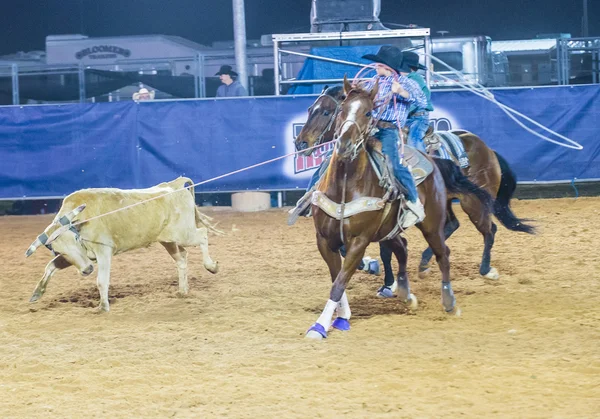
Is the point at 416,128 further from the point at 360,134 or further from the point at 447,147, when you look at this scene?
the point at 447,147

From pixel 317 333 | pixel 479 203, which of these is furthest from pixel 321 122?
Answer: pixel 479 203

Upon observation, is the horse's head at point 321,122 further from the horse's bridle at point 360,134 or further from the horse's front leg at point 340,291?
the horse's front leg at point 340,291

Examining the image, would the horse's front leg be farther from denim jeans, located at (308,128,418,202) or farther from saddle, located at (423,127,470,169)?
saddle, located at (423,127,470,169)

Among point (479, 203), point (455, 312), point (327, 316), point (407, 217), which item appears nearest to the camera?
point (327, 316)

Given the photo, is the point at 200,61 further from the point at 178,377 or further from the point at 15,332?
the point at 178,377

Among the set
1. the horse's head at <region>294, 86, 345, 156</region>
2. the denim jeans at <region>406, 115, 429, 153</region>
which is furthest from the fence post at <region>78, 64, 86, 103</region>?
the denim jeans at <region>406, 115, 429, 153</region>

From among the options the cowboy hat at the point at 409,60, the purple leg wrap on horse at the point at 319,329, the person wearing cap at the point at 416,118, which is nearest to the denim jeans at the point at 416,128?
the person wearing cap at the point at 416,118

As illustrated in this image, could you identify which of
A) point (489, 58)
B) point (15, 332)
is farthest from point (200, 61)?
point (15, 332)

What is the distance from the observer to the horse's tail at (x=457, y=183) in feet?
24.9

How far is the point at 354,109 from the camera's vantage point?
6117mm

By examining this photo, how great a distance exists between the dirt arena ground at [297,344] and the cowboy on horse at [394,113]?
982 mm

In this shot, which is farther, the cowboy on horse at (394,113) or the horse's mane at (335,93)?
the horse's mane at (335,93)

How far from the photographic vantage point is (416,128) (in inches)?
287

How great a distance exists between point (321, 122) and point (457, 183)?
5.29 ft
